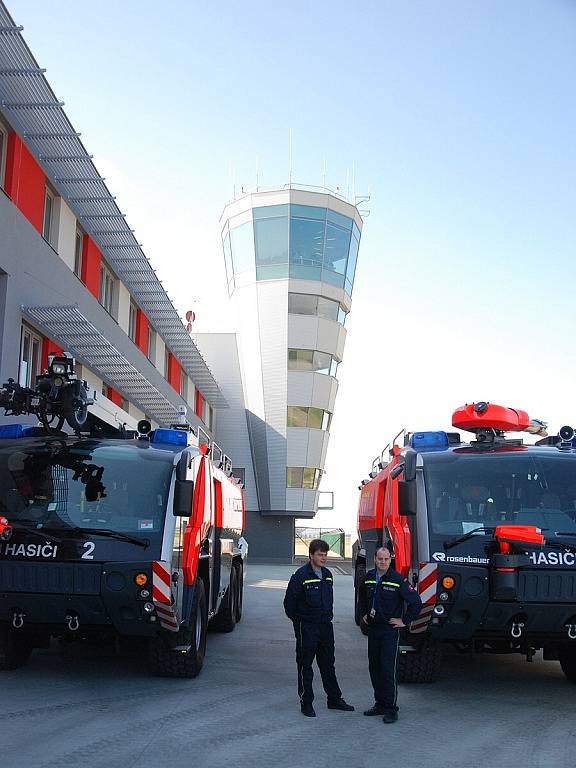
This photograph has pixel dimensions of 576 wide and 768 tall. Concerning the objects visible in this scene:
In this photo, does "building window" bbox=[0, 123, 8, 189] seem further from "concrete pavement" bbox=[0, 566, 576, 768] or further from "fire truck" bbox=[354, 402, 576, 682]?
"fire truck" bbox=[354, 402, 576, 682]

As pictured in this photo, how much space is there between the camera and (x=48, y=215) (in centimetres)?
2041

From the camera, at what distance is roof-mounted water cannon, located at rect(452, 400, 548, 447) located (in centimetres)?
1055

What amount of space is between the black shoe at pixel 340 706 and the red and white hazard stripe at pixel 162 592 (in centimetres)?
175

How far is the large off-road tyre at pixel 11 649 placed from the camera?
31.9 ft

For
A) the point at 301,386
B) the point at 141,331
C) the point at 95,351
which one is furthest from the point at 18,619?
the point at 301,386

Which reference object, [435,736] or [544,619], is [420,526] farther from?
[435,736]

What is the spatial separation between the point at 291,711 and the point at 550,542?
119 inches

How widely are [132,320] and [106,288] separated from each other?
3271 mm

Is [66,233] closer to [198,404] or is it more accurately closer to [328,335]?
[198,404]

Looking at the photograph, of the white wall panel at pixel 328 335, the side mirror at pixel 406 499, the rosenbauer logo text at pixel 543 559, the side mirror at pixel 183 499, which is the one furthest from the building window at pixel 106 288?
the white wall panel at pixel 328 335

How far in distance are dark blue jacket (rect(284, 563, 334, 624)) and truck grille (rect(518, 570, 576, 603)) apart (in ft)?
6.30

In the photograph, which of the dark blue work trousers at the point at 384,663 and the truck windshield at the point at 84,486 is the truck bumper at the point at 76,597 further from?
the dark blue work trousers at the point at 384,663

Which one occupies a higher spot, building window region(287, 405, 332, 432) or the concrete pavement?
building window region(287, 405, 332, 432)

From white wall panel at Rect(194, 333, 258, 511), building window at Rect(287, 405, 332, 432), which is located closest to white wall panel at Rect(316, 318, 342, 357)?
building window at Rect(287, 405, 332, 432)
